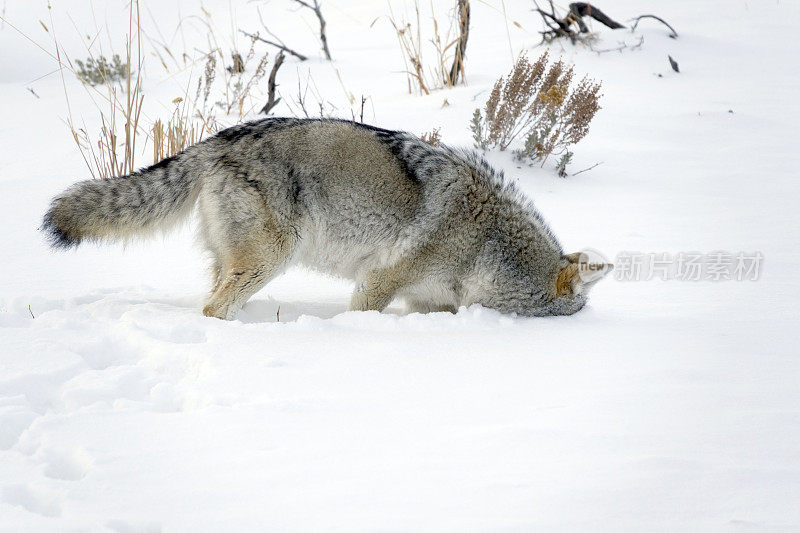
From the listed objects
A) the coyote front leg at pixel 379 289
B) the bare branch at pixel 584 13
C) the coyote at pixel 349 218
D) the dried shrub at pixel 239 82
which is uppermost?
the bare branch at pixel 584 13

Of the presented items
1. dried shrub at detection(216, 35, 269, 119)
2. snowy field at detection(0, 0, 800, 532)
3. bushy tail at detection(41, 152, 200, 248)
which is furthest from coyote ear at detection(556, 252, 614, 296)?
dried shrub at detection(216, 35, 269, 119)

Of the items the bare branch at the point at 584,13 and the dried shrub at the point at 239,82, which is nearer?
the dried shrub at the point at 239,82

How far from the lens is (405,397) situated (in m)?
2.73

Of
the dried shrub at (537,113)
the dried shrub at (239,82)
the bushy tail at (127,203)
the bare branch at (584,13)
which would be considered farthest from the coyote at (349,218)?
the bare branch at (584,13)

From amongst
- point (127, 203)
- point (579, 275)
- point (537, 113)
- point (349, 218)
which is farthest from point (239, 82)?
point (579, 275)

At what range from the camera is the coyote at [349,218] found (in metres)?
→ 4.04

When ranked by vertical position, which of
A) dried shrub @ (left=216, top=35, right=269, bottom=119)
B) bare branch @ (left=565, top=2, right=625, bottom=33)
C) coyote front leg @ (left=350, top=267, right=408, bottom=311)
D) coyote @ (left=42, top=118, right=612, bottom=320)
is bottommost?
coyote front leg @ (left=350, top=267, right=408, bottom=311)

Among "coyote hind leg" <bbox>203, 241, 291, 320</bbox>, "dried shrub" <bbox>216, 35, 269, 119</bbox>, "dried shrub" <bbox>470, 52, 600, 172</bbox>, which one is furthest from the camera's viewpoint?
"dried shrub" <bbox>216, 35, 269, 119</bbox>

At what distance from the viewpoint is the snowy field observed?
1.95 metres

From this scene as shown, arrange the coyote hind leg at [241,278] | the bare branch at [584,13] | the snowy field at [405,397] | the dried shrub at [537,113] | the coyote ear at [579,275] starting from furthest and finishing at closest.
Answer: the bare branch at [584,13], the dried shrub at [537,113], the coyote ear at [579,275], the coyote hind leg at [241,278], the snowy field at [405,397]

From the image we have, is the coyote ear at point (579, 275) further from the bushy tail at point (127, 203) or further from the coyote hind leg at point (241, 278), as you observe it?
the bushy tail at point (127, 203)

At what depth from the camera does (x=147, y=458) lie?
7.23 feet

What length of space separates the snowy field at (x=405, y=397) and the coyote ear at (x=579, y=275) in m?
0.19

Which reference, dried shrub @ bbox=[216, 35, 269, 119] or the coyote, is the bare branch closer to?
dried shrub @ bbox=[216, 35, 269, 119]
